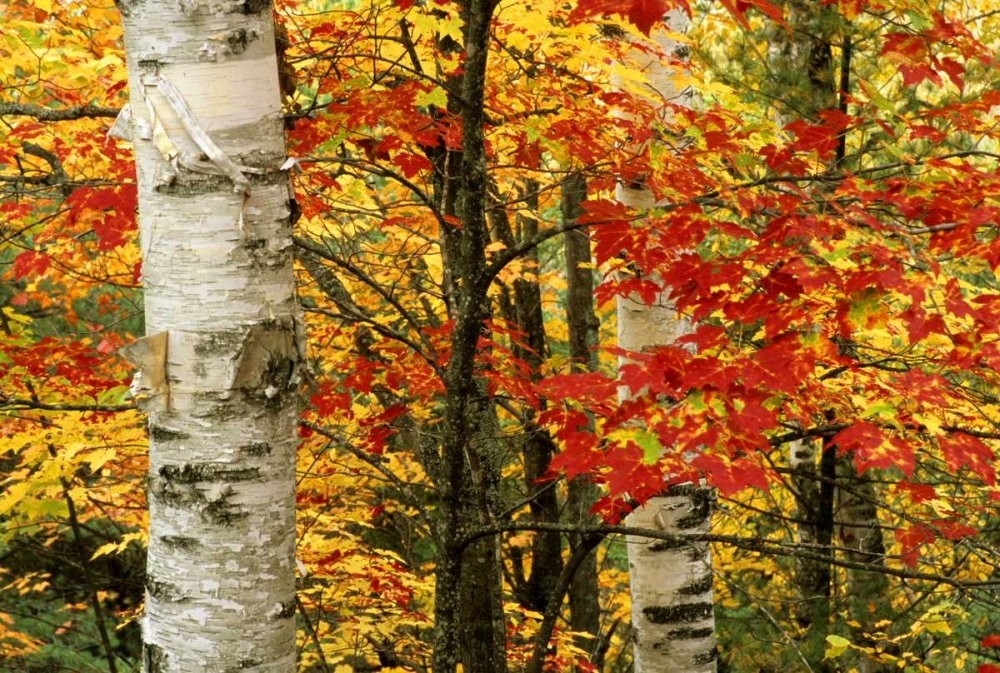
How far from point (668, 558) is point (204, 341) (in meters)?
2.10

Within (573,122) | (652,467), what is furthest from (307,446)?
(652,467)

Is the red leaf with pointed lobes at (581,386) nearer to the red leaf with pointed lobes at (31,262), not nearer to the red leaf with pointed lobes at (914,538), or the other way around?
the red leaf with pointed lobes at (914,538)

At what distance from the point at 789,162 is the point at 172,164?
180 centimetres

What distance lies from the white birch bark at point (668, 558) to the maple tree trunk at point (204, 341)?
5.91ft

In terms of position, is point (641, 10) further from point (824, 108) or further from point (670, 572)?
point (824, 108)

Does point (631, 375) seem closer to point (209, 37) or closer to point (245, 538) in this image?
point (245, 538)

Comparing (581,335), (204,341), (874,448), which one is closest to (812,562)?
(581,335)

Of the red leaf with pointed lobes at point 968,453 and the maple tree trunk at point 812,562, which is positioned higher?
the red leaf with pointed lobes at point 968,453

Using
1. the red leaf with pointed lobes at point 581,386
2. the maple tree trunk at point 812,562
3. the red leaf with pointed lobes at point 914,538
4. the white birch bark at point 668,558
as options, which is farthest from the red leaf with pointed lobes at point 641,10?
the maple tree trunk at point 812,562

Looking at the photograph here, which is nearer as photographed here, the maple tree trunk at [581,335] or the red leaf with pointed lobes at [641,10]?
the red leaf with pointed lobes at [641,10]

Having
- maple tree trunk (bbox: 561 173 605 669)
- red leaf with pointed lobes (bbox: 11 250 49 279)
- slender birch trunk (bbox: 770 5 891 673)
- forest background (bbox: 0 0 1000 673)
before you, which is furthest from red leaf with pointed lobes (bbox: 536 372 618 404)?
maple tree trunk (bbox: 561 173 605 669)

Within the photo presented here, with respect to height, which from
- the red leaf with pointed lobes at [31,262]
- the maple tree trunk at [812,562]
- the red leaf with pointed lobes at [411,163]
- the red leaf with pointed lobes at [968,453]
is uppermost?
the red leaf with pointed lobes at [411,163]

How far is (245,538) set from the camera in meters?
1.58

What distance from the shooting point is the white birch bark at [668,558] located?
3137mm
